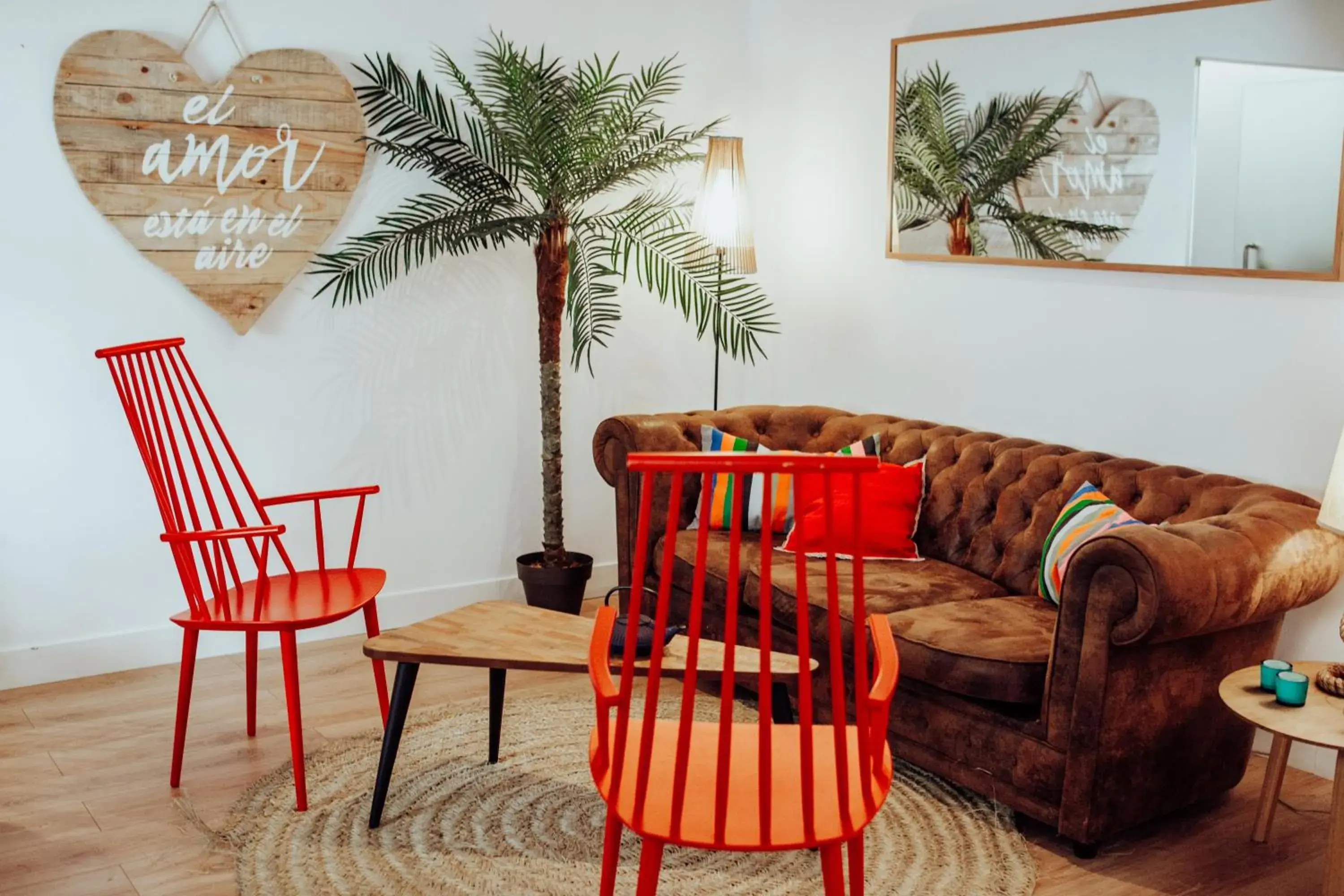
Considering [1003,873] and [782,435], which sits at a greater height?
[782,435]

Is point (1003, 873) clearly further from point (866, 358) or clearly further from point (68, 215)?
point (68, 215)

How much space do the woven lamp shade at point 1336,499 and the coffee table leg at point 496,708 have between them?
187 cm

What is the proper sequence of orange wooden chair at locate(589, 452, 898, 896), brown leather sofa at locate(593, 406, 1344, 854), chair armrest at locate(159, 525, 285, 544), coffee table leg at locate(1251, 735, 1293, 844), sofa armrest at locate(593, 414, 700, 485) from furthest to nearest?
sofa armrest at locate(593, 414, 700, 485)
chair armrest at locate(159, 525, 285, 544)
coffee table leg at locate(1251, 735, 1293, 844)
brown leather sofa at locate(593, 406, 1344, 854)
orange wooden chair at locate(589, 452, 898, 896)

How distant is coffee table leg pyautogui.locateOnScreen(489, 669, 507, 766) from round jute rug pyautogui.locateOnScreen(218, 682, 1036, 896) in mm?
40

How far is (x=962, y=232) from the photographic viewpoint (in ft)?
13.5

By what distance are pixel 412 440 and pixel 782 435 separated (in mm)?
1252

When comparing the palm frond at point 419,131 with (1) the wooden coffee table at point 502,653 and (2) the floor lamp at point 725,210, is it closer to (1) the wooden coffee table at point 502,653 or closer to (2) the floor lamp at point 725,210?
(2) the floor lamp at point 725,210

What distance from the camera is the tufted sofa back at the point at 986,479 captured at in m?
3.28

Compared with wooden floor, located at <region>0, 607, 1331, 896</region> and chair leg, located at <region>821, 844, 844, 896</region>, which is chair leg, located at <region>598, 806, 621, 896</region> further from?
wooden floor, located at <region>0, 607, 1331, 896</region>

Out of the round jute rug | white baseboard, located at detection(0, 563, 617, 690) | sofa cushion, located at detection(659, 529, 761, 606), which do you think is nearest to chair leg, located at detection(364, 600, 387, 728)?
the round jute rug

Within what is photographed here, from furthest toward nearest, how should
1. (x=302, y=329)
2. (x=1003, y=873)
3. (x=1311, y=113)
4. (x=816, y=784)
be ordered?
(x=302, y=329) < (x=1311, y=113) < (x=1003, y=873) < (x=816, y=784)

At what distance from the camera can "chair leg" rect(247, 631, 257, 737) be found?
3408 mm

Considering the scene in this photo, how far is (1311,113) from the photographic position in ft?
10.3

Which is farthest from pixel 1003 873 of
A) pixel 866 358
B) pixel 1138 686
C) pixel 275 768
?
pixel 866 358
